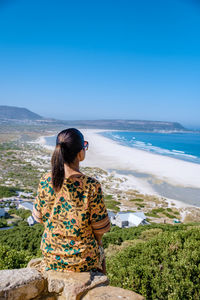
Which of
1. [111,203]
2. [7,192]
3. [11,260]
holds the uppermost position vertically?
[11,260]

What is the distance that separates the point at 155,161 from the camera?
158ft

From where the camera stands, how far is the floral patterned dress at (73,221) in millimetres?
1966

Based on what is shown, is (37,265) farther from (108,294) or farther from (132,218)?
(132,218)

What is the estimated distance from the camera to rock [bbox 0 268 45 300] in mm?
1891

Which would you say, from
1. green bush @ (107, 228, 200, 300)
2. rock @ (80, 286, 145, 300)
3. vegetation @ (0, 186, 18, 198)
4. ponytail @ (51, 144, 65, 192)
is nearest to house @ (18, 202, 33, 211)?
vegetation @ (0, 186, 18, 198)

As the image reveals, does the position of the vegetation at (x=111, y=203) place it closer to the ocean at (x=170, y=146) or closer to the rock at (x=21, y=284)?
the rock at (x=21, y=284)

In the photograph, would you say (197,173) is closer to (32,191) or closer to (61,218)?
(32,191)

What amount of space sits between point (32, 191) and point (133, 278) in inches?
1111

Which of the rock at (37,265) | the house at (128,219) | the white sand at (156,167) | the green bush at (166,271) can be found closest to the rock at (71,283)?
the rock at (37,265)

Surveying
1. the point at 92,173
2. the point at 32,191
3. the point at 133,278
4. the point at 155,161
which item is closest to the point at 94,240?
the point at 133,278

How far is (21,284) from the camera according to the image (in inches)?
76.7

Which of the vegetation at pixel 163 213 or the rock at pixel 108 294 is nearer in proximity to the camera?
the rock at pixel 108 294

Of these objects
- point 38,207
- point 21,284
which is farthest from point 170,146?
point 21,284

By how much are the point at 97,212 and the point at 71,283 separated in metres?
0.64
